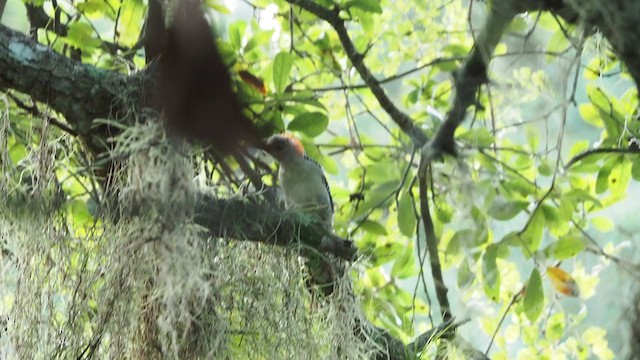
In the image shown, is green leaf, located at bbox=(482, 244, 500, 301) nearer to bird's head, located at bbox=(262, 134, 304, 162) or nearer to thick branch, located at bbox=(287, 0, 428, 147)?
thick branch, located at bbox=(287, 0, 428, 147)

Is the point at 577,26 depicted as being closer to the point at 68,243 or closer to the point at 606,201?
A: the point at 606,201

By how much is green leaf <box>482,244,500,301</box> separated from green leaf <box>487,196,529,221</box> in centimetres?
6

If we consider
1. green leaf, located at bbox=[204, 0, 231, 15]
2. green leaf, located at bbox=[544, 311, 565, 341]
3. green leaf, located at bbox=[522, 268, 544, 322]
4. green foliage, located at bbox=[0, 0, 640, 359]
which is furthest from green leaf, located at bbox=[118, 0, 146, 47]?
green leaf, located at bbox=[544, 311, 565, 341]

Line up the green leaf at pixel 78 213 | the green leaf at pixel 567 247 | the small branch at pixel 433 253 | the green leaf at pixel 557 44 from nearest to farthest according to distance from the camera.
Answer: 1. the green leaf at pixel 557 44
2. the green leaf at pixel 78 213
3. the green leaf at pixel 567 247
4. the small branch at pixel 433 253

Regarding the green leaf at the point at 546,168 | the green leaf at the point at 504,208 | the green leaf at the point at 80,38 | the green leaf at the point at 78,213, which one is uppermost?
the green leaf at the point at 80,38

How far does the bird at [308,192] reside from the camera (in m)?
0.89

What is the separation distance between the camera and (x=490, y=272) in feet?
3.44

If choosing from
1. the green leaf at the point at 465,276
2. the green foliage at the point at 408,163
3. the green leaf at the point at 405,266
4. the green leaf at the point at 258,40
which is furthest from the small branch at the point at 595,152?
the green leaf at the point at 258,40

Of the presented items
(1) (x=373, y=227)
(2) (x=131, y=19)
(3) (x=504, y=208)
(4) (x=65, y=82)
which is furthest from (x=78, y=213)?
(3) (x=504, y=208)

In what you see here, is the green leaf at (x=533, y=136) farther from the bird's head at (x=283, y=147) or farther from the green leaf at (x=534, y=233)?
the bird's head at (x=283, y=147)

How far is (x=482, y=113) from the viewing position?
3.18ft

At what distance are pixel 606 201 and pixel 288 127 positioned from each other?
0.48 metres

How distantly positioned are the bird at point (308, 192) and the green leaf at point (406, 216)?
0.37ft

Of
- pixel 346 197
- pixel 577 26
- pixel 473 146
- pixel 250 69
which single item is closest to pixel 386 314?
pixel 346 197
